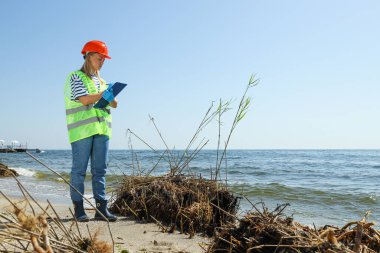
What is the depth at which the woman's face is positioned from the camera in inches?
161

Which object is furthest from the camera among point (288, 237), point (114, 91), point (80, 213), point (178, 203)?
point (178, 203)

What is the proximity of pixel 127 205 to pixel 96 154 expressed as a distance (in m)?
0.76

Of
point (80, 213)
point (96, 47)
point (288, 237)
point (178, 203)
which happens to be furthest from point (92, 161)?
point (288, 237)

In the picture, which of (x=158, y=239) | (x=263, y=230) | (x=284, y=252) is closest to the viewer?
(x=284, y=252)

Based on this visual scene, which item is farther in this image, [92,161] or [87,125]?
[92,161]

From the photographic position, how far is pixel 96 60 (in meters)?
4.11

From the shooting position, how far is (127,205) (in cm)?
437

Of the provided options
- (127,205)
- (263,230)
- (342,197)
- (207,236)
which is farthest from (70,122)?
(342,197)

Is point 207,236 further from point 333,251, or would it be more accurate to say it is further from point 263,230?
point 333,251

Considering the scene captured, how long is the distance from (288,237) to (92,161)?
2661 mm

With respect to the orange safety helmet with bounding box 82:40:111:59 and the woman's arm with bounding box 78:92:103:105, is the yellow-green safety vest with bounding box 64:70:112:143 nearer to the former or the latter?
the woman's arm with bounding box 78:92:103:105

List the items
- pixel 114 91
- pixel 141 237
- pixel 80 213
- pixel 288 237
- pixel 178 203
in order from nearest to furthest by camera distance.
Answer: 1. pixel 288 237
2. pixel 141 237
3. pixel 114 91
4. pixel 80 213
5. pixel 178 203

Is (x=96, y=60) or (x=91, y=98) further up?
(x=96, y=60)

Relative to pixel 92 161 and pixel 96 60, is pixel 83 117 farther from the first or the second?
pixel 96 60
